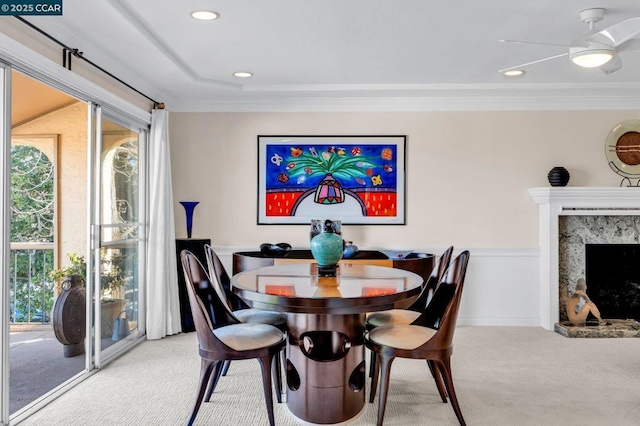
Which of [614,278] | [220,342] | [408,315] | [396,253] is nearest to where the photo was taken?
[220,342]

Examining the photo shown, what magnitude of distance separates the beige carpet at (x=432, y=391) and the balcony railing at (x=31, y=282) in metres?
1.17

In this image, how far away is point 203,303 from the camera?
287 centimetres

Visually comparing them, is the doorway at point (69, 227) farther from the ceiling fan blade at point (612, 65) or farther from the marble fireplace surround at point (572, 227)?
the marble fireplace surround at point (572, 227)

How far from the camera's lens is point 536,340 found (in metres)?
4.61

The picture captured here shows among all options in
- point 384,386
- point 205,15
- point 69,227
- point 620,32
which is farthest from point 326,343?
point 69,227

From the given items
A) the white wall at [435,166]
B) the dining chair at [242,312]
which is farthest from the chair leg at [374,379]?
the white wall at [435,166]

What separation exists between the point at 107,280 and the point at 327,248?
2.04 m

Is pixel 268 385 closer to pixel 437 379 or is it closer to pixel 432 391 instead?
pixel 437 379

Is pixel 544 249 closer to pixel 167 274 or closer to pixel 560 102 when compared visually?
pixel 560 102

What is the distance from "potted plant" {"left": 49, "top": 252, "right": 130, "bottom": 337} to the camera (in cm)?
397

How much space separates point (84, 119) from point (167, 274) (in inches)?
66.9

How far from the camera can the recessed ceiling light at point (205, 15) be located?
10.1 feet

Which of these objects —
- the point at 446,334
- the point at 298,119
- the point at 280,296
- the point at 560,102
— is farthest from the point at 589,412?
the point at 298,119

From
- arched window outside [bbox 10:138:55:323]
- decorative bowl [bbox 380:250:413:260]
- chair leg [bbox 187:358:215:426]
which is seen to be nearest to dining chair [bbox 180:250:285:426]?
chair leg [bbox 187:358:215:426]
